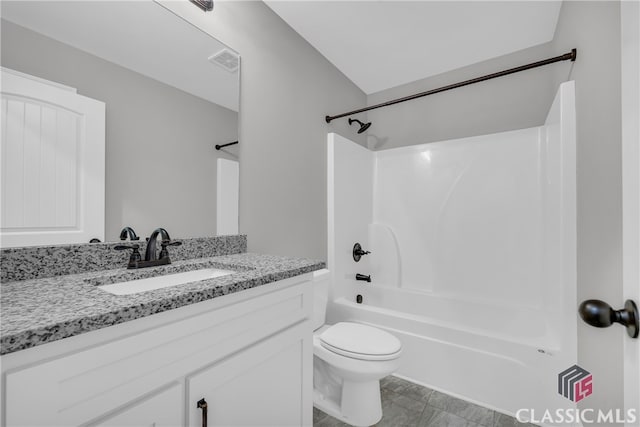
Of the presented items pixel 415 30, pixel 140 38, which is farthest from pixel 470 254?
pixel 140 38

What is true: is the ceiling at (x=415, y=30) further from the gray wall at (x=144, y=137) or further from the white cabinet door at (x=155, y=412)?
the white cabinet door at (x=155, y=412)

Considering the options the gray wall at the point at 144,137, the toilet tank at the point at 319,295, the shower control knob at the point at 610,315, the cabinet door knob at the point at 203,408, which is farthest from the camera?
the toilet tank at the point at 319,295

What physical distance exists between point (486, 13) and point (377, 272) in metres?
2.20

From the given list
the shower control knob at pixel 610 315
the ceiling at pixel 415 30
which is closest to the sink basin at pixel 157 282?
the shower control knob at pixel 610 315

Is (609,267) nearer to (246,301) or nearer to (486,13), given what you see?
(246,301)

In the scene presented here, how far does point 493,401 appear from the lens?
1.68 meters

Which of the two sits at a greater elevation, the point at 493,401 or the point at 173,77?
the point at 173,77

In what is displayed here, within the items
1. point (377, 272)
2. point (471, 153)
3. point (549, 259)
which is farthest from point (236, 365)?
point (471, 153)

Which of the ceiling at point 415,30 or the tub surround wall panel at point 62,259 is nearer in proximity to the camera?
the tub surround wall panel at point 62,259

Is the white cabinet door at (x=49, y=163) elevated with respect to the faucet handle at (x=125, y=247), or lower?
elevated

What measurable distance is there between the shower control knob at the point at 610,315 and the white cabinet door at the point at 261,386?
88cm

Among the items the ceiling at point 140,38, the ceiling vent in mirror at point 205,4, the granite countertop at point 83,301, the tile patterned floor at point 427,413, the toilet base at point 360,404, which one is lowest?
the tile patterned floor at point 427,413

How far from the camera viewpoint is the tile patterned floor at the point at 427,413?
157 centimetres

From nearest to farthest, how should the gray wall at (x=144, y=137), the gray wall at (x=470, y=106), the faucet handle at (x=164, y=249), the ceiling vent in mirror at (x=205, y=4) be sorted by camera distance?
the gray wall at (x=144, y=137)
the faucet handle at (x=164, y=249)
the ceiling vent in mirror at (x=205, y=4)
the gray wall at (x=470, y=106)
